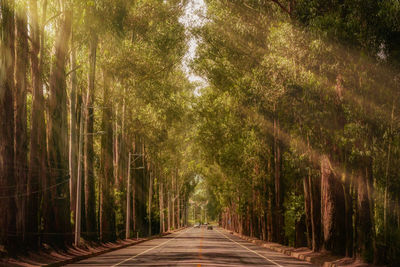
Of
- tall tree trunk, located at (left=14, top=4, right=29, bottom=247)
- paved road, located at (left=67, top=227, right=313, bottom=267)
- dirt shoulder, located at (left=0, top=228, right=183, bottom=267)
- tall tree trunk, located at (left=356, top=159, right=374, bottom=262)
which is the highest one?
tall tree trunk, located at (left=14, top=4, right=29, bottom=247)

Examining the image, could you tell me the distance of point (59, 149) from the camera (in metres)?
25.8

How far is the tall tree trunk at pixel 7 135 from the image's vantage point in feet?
64.6

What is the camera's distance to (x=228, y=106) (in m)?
41.8

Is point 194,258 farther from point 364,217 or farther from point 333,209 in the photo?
point 364,217

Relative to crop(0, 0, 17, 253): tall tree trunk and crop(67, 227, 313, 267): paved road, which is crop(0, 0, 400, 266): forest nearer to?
crop(0, 0, 17, 253): tall tree trunk

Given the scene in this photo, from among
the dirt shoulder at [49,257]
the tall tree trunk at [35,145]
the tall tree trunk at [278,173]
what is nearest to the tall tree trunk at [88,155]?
the dirt shoulder at [49,257]

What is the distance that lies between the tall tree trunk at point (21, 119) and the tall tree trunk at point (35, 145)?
49cm

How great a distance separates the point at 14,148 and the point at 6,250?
157 inches

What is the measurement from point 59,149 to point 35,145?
3.14 m

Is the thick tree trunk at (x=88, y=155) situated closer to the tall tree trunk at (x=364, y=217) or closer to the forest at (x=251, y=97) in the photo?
the forest at (x=251, y=97)

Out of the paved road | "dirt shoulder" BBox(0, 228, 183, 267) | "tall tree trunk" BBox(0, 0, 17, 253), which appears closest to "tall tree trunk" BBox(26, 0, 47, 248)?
"dirt shoulder" BBox(0, 228, 183, 267)

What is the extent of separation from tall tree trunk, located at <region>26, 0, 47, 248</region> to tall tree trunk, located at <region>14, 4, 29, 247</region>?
19.2 inches

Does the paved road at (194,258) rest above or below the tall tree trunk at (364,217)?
below

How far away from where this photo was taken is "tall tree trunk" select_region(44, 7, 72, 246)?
79.5 ft
